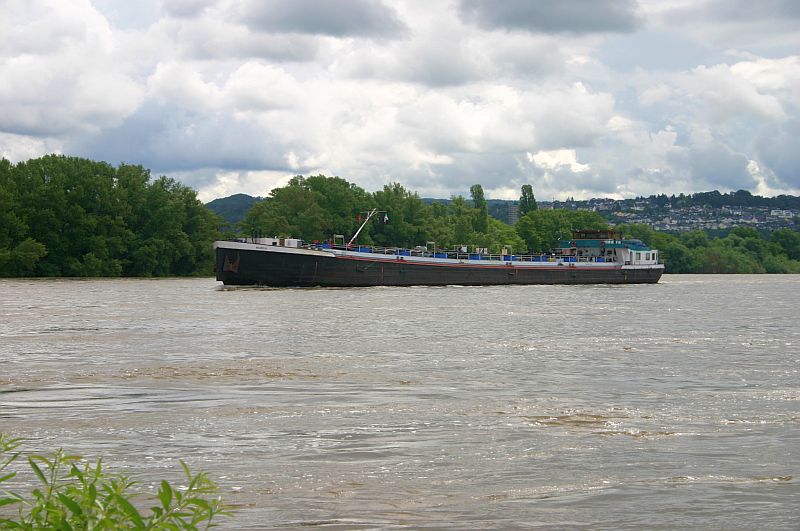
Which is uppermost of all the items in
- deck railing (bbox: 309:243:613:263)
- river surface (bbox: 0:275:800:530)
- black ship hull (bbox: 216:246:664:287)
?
deck railing (bbox: 309:243:613:263)

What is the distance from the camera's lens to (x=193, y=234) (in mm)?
130750

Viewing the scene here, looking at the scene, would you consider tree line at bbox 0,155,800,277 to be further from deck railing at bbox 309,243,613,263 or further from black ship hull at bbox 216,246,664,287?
black ship hull at bbox 216,246,664,287

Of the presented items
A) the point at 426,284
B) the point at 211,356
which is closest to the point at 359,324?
the point at 211,356

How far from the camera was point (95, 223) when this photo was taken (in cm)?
11750

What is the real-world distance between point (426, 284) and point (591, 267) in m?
27.1

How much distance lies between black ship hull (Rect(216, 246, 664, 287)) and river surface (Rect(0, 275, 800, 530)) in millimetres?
44827

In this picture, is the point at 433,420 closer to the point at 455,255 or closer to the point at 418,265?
the point at 418,265

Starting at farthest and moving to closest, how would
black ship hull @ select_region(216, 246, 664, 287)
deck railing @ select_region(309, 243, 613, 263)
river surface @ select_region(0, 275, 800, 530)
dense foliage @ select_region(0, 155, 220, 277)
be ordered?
1. dense foliage @ select_region(0, 155, 220, 277)
2. deck railing @ select_region(309, 243, 613, 263)
3. black ship hull @ select_region(216, 246, 664, 287)
4. river surface @ select_region(0, 275, 800, 530)

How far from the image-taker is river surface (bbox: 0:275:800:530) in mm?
11297

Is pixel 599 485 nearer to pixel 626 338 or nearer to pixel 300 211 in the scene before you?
pixel 626 338

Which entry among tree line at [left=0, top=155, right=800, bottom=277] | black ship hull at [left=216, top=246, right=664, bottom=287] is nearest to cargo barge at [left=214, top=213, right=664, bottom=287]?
black ship hull at [left=216, top=246, right=664, bottom=287]

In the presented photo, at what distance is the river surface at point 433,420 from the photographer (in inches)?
445

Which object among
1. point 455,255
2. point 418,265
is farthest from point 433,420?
point 455,255

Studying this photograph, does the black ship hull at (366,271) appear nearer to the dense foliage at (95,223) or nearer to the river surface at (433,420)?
the dense foliage at (95,223)
